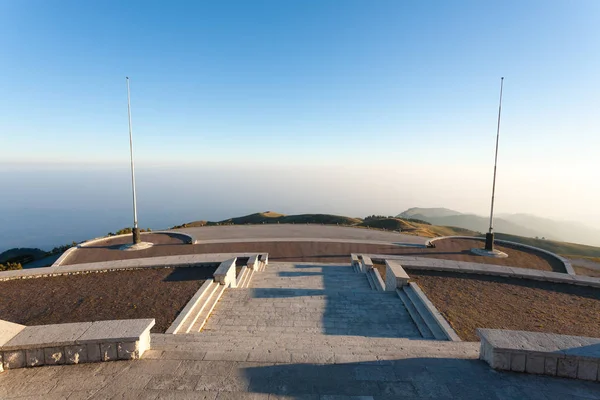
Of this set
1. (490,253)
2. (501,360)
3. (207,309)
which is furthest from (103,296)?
(490,253)

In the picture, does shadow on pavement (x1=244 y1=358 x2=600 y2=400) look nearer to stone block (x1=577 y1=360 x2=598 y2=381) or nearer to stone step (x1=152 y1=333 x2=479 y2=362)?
stone block (x1=577 y1=360 x2=598 y2=381)

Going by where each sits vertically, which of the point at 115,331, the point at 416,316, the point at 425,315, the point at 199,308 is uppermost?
the point at 115,331

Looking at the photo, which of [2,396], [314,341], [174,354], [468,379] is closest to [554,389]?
[468,379]

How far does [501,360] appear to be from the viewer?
16.4 feet

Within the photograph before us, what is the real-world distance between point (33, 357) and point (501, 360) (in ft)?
25.0

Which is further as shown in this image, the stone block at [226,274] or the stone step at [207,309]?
the stone block at [226,274]

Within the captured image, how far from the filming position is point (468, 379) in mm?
4742

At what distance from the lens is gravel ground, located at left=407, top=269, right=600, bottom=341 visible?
8.09 m

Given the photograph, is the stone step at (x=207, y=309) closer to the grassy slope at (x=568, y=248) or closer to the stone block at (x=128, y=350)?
the stone block at (x=128, y=350)

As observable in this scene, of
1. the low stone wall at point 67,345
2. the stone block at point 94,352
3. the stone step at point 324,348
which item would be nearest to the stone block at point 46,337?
the low stone wall at point 67,345

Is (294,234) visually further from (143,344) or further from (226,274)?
(143,344)

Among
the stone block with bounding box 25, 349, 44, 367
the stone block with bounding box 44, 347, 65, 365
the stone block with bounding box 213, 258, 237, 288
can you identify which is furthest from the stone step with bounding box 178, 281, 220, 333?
the stone block with bounding box 25, 349, 44, 367

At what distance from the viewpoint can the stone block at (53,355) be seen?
4914 mm

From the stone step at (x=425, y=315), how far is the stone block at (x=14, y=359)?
8191 mm
